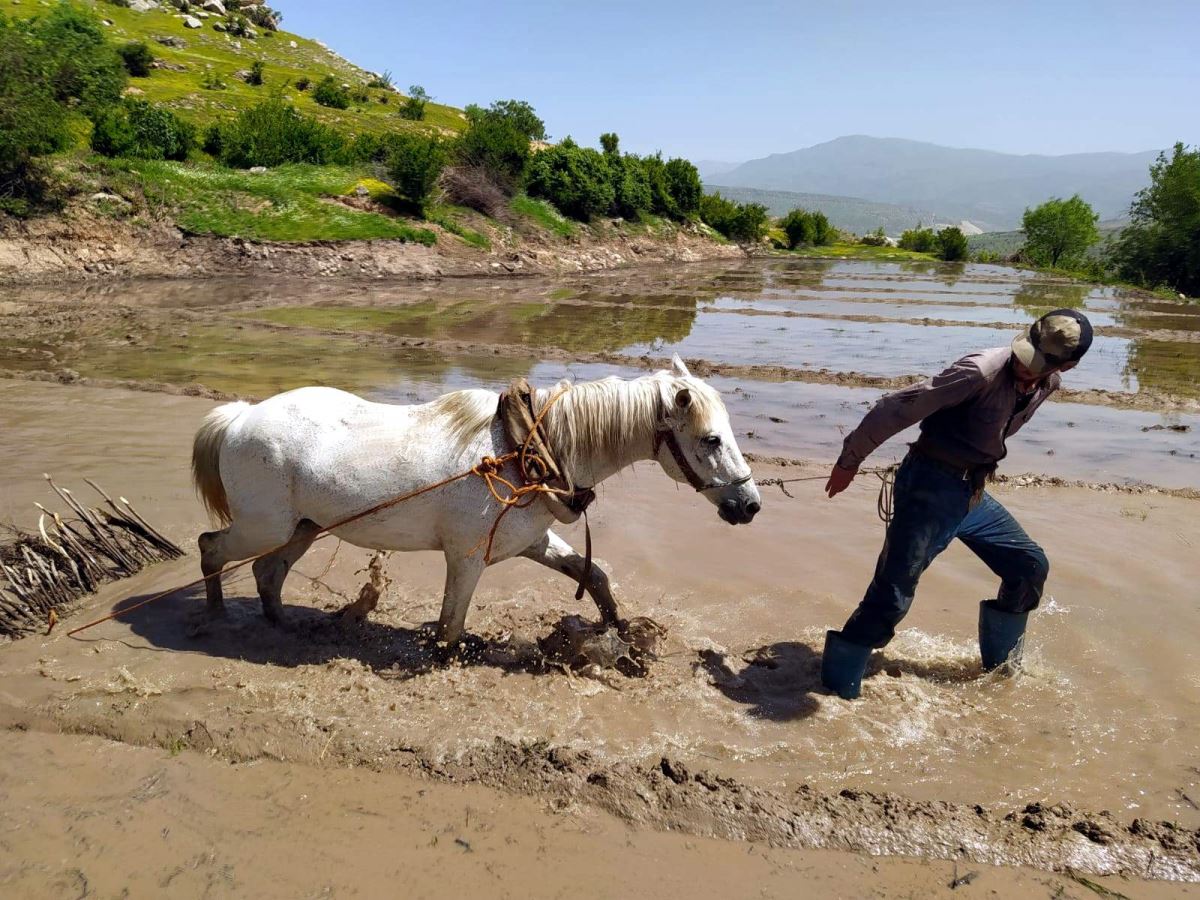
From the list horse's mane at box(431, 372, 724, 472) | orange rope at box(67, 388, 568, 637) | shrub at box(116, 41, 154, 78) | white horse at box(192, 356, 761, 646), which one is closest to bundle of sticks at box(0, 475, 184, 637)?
white horse at box(192, 356, 761, 646)

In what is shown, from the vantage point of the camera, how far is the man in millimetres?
3486

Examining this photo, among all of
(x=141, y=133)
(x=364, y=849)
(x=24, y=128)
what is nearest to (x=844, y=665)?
(x=364, y=849)

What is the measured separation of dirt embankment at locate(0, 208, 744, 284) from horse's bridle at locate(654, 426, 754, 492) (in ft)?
80.5

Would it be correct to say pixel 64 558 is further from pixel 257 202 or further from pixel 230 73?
pixel 230 73

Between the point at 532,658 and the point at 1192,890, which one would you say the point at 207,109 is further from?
the point at 1192,890

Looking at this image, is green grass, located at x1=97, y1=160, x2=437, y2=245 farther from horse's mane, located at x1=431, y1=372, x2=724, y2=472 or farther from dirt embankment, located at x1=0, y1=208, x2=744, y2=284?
horse's mane, located at x1=431, y1=372, x2=724, y2=472

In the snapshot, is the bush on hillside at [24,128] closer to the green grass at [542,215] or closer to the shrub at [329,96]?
the green grass at [542,215]

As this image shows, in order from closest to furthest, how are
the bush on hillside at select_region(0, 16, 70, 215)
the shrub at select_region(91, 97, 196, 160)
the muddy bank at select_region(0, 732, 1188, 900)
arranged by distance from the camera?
1. the muddy bank at select_region(0, 732, 1188, 900)
2. the bush on hillside at select_region(0, 16, 70, 215)
3. the shrub at select_region(91, 97, 196, 160)

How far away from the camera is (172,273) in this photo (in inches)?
992

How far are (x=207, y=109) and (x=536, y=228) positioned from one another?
17077mm

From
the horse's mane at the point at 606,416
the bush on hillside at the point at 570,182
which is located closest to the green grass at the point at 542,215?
the bush on hillside at the point at 570,182

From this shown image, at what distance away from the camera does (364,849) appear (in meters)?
2.93

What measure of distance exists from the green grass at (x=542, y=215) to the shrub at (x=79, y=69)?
1702cm

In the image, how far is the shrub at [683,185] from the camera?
51000 millimetres
